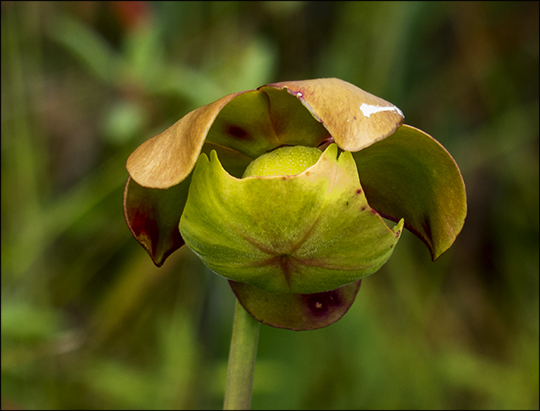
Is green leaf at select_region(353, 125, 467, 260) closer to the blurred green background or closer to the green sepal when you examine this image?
the green sepal

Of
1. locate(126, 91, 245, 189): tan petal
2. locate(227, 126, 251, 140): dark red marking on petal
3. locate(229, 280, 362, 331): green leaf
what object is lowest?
locate(229, 280, 362, 331): green leaf

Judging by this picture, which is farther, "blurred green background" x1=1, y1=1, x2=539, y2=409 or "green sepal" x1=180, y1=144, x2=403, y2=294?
"blurred green background" x1=1, y1=1, x2=539, y2=409

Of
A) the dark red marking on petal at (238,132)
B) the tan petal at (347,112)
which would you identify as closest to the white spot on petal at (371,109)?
the tan petal at (347,112)

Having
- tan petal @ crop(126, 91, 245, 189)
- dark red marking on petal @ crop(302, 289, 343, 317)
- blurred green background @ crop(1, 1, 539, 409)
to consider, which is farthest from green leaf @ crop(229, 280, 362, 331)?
blurred green background @ crop(1, 1, 539, 409)

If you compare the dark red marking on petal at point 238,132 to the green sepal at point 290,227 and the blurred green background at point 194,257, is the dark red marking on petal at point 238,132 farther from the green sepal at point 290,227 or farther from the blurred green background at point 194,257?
the blurred green background at point 194,257

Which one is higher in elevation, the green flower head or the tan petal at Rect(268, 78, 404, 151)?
the tan petal at Rect(268, 78, 404, 151)

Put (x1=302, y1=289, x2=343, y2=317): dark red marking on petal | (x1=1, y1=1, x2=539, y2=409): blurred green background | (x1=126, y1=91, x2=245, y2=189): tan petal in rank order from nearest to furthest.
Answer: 1. (x1=126, y1=91, x2=245, y2=189): tan petal
2. (x1=302, y1=289, x2=343, y2=317): dark red marking on petal
3. (x1=1, y1=1, x2=539, y2=409): blurred green background
